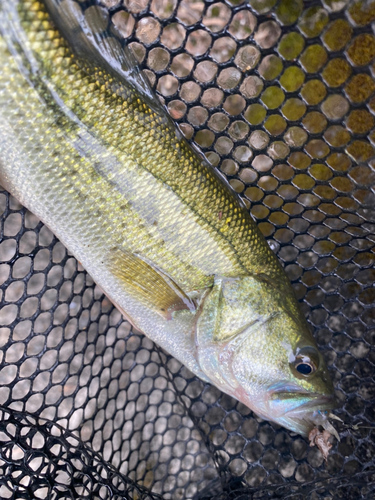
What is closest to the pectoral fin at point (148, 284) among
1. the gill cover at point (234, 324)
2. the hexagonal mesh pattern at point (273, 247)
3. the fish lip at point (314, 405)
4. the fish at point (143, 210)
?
the fish at point (143, 210)

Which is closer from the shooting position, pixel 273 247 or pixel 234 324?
pixel 234 324

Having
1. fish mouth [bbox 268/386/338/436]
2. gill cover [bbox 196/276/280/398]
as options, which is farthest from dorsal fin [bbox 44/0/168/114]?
fish mouth [bbox 268/386/338/436]

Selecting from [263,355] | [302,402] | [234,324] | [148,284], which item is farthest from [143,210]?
[302,402]

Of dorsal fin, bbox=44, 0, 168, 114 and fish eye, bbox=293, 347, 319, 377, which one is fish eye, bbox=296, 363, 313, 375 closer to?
fish eye, bbox=293, 347, 319, 377

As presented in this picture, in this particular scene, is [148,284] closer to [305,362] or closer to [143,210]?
[143,210]

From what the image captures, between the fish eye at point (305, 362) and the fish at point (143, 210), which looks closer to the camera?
the fish at point (143, 210)

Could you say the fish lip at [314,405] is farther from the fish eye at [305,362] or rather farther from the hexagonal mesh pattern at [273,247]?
the hexagonal mesh pattern at [273,247]
